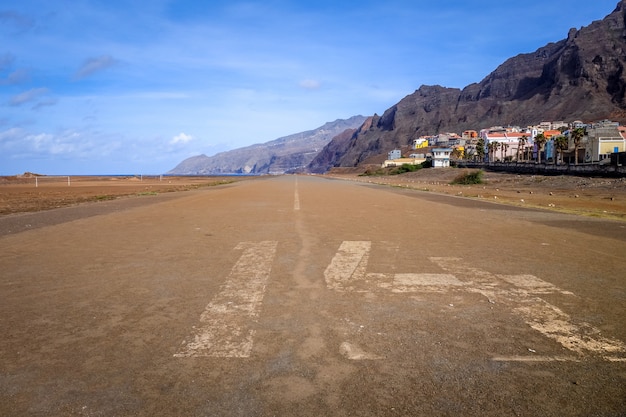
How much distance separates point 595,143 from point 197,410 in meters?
85.2

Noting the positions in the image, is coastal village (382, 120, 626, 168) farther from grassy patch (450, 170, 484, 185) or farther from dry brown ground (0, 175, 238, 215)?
dry brown ground (0, 175, 238, 215)

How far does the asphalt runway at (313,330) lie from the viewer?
3383mm

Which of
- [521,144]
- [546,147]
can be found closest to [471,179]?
[546,147]

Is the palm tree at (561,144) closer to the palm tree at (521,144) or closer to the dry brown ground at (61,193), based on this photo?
the palm tree at (521,144)

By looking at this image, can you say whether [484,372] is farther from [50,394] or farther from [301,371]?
[50,394]

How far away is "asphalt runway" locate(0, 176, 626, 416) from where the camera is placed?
3.38 m

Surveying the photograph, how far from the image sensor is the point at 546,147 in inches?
3745

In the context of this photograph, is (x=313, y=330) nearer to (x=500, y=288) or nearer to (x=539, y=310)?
(x=539, y=310)

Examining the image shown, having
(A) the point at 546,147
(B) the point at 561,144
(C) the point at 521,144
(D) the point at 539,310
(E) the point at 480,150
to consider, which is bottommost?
(D) the point at 539,310

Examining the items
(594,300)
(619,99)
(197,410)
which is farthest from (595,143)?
(619,99)

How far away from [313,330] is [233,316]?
3.25 feet

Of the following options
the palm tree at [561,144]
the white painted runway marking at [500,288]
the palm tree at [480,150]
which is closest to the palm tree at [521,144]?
the palm tree at [480,150]

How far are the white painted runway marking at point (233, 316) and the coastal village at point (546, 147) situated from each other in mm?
60508

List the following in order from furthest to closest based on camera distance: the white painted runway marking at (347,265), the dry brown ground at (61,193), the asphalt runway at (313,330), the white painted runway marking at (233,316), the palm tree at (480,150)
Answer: the palm tree at (480,150) < the dry brown ground at (61,193) < the white painted runway marking at (347,265) < the white painted runway marking at (233,316) < the asphalt runway at (313,330)
